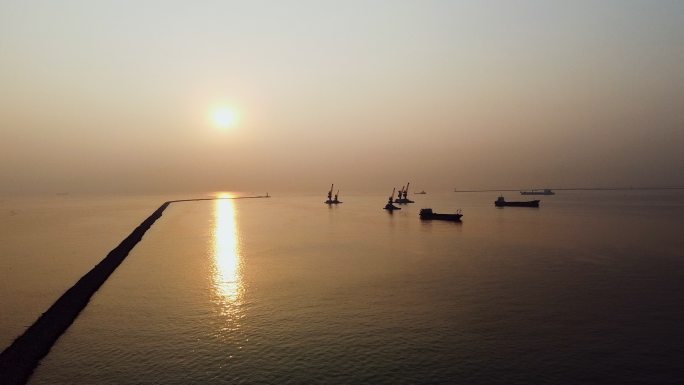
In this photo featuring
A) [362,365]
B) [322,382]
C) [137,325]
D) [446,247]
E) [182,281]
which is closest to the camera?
[322,382]

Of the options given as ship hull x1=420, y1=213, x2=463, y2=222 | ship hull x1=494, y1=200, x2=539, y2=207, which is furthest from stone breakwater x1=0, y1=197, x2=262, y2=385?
ship hull x1=494, y1=200, x2=539, y2=207

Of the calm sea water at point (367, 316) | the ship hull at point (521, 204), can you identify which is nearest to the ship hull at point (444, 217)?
the calm sea water at point (367, 316)

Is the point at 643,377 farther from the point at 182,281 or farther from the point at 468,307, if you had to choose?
the point at 182,281

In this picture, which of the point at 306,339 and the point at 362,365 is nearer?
the point at 362,365

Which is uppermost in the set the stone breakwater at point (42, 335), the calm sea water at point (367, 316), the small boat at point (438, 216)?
the small boat at point (438, 216)

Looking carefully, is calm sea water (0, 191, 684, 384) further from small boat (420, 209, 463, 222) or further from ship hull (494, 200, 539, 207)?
ship hull (494, 200, 539, 207)

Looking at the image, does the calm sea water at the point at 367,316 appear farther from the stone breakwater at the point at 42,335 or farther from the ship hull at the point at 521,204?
the ship hull at the point at 521,204

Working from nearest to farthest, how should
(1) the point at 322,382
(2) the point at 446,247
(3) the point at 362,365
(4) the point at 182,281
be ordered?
(1) the point at 322,382 < (3) the point at 362,365 < (4) the point at 182,281 < (2) the point at 446,247

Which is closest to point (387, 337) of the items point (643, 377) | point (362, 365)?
point (362, 365)
